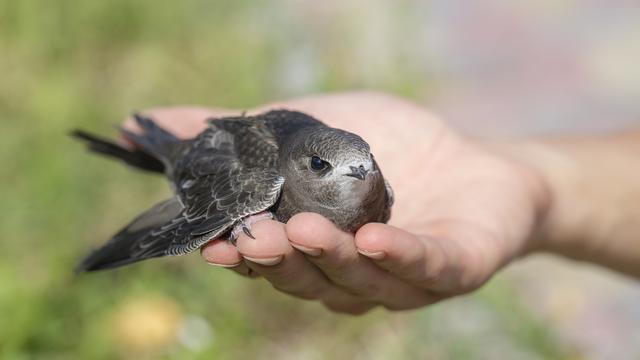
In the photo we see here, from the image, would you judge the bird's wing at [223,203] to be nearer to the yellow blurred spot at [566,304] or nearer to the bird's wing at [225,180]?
the bird's wing at [225,180]

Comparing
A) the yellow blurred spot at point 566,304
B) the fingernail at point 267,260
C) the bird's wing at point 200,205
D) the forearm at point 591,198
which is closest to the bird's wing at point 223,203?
the bird's wing at point 200,205

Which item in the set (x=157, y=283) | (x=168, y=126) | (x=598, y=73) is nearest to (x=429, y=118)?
(x=168, y=126)

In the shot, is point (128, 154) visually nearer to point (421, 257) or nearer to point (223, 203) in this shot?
point (223, 203)

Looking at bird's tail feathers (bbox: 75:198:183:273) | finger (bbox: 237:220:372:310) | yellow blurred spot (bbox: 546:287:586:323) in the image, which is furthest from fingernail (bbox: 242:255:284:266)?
yellow blurred spot (bbox: 546:287:586:323)

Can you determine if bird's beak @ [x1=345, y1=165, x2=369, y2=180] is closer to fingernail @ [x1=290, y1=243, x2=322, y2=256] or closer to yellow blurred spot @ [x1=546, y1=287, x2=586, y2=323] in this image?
fingernail @ [x1=290, y1=243, x2=322, y2=256]

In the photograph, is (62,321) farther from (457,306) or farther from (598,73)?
(598,73)

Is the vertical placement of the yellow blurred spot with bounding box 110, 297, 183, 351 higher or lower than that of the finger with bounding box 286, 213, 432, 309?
lower

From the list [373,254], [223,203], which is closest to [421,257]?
[373,254]
